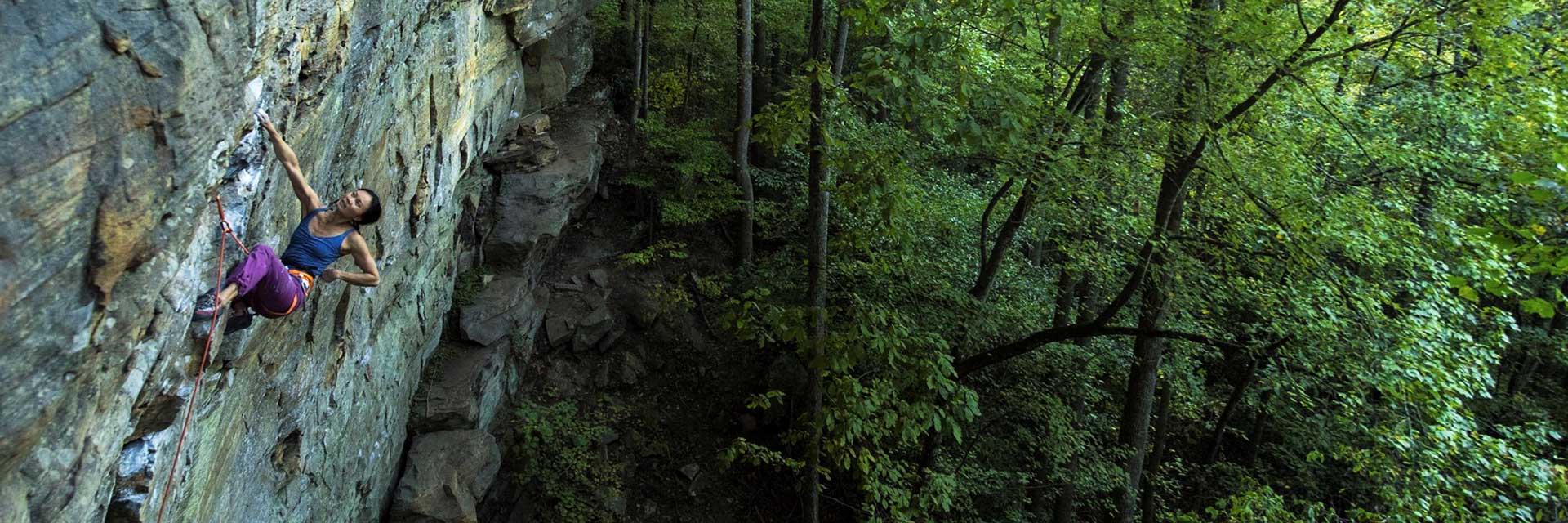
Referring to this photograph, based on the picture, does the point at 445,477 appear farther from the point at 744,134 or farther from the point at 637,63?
the point at 637,63

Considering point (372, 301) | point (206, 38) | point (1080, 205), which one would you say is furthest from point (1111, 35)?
point (372, 301)

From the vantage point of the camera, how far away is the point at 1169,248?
7109mm

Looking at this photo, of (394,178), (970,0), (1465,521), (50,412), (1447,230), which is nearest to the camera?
(50,412)

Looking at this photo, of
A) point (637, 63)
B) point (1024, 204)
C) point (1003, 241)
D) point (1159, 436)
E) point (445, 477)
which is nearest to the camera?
point (1024, 204)

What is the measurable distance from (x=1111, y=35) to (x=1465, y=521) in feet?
Result: 16.0

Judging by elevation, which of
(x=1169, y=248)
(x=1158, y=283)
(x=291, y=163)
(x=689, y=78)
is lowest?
(x=1158, y=283)

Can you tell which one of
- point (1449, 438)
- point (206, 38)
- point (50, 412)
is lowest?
point (1449, 438)

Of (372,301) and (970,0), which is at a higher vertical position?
(970,0)

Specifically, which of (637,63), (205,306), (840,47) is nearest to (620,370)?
(637,63)

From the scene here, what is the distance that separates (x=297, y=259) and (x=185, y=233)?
126cm

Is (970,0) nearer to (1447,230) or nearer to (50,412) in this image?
(1447,230)

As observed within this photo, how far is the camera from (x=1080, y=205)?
8.03 metres

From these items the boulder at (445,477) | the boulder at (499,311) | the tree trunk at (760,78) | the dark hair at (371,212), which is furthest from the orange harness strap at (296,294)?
the tree trunk at (760,78)

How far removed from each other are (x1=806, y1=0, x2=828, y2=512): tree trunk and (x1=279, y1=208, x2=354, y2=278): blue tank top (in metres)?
3.71
